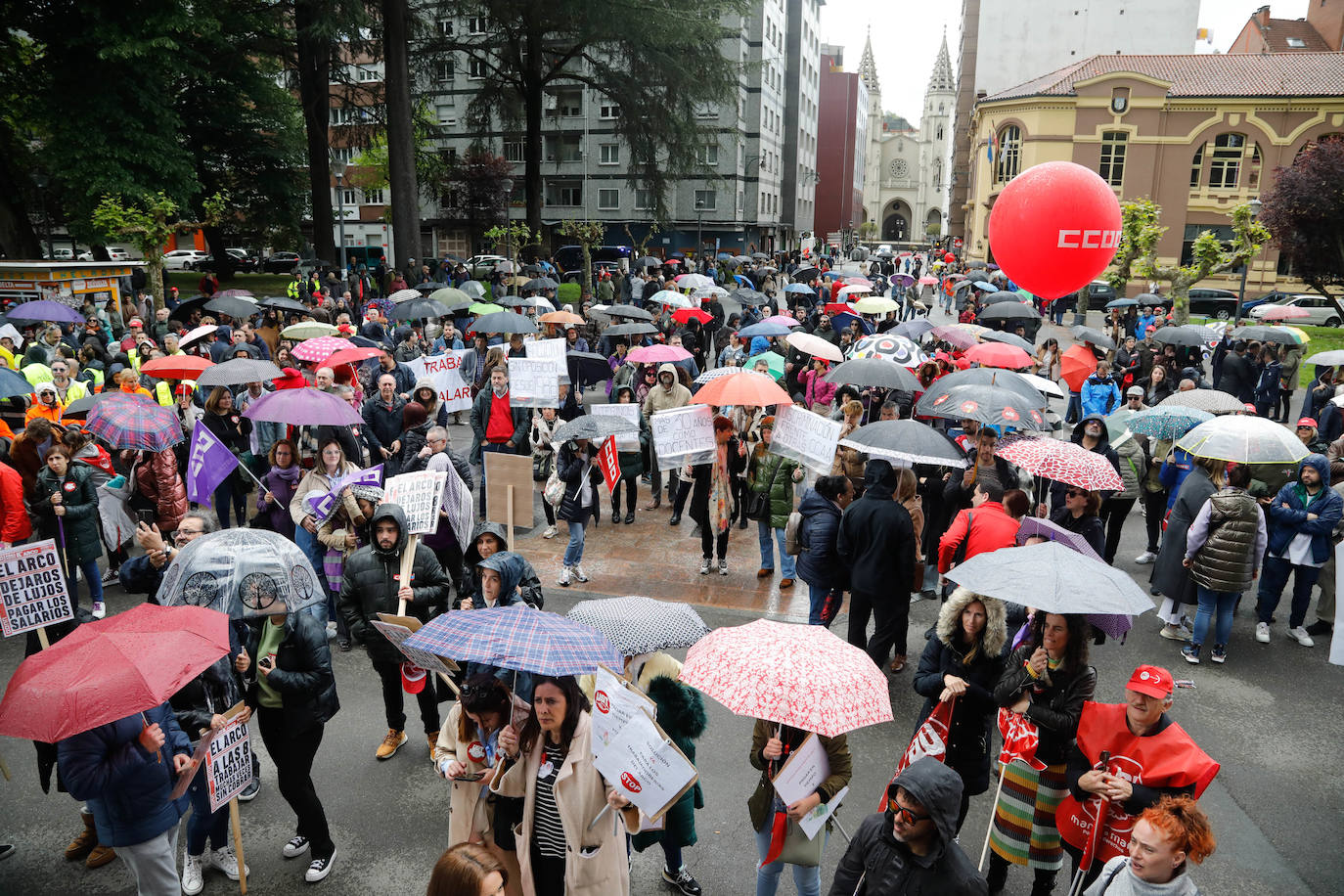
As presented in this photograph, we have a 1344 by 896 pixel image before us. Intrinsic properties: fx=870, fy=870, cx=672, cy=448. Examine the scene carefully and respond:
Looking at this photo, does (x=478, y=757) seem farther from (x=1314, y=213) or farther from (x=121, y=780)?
(x=1314, y=213)

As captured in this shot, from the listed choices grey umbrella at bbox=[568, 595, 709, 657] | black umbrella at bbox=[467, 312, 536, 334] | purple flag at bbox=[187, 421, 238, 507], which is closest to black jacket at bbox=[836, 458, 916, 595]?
grey umbrella at bbox=[568, 595, 709, 657]

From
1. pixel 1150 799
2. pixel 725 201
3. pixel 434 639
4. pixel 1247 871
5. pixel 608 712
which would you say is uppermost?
pixel 725 201

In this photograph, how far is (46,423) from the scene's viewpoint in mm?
7797

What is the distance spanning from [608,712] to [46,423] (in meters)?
6.86

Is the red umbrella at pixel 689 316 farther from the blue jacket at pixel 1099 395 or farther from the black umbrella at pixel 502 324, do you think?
the blue jacket at pixel 1099 395

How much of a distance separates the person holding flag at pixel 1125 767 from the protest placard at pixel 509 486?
5.17m

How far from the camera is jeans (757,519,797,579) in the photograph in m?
8.88

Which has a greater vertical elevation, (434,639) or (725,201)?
(725,201)

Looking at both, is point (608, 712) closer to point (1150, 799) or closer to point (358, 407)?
point (1150, 799)

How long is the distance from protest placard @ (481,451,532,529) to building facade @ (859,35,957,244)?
403 ft

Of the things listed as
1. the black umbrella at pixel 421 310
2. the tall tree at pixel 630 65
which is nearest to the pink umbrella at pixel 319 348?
the black umbrella at pixel 421 310

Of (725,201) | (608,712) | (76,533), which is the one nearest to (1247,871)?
(608,712)

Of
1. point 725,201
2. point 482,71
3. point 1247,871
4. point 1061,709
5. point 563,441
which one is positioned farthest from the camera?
point 725,201

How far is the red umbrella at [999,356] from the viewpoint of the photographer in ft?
39.0
